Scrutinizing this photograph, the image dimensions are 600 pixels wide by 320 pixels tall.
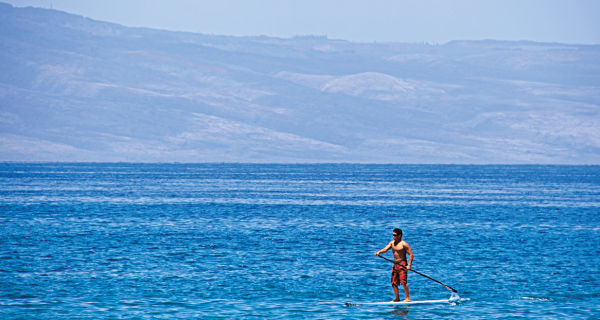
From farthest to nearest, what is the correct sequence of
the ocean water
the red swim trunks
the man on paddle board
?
the ocean water → the red swim trunks → the man on paddle board

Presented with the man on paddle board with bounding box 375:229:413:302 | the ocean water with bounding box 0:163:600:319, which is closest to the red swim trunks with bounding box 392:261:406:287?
the man on paddle board with bounding box 375:229:413:302

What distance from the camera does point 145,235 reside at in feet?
148

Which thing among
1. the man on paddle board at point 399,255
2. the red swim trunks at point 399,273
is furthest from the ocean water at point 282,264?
the man on paddle board at point 399,255

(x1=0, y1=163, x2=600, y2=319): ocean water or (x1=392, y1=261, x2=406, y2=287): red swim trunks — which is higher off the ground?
(x1=392, y1=261, x2=406, y2=287): red swim trunks

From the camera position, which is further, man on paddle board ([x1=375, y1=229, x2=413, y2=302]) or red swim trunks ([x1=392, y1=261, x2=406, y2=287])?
red swim trunks ([x1=392, y1=261, x2=406, y2=287])

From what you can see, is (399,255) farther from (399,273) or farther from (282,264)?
(282,264)

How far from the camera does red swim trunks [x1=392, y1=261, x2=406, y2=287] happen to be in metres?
23.9

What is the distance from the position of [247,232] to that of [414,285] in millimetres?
19839

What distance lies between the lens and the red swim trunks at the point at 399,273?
78.4ft

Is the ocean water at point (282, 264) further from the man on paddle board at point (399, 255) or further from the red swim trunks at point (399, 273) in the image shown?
the man on paddle board at point (399, 255)

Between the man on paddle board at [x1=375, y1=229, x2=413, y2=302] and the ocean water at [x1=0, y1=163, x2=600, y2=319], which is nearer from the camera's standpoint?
the man on paddle board at [x1=375, y1=229, x2=413, y2=302]

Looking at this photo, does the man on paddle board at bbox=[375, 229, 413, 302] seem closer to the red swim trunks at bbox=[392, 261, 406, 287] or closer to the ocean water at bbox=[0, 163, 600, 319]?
the red swim trunks at bbox=[392, 261, 406, 287]

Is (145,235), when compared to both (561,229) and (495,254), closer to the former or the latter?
(495,254)

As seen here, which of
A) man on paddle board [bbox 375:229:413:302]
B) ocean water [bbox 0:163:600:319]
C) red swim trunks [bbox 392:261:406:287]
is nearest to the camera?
man on paddle board [bbox 375:229:413:302]
